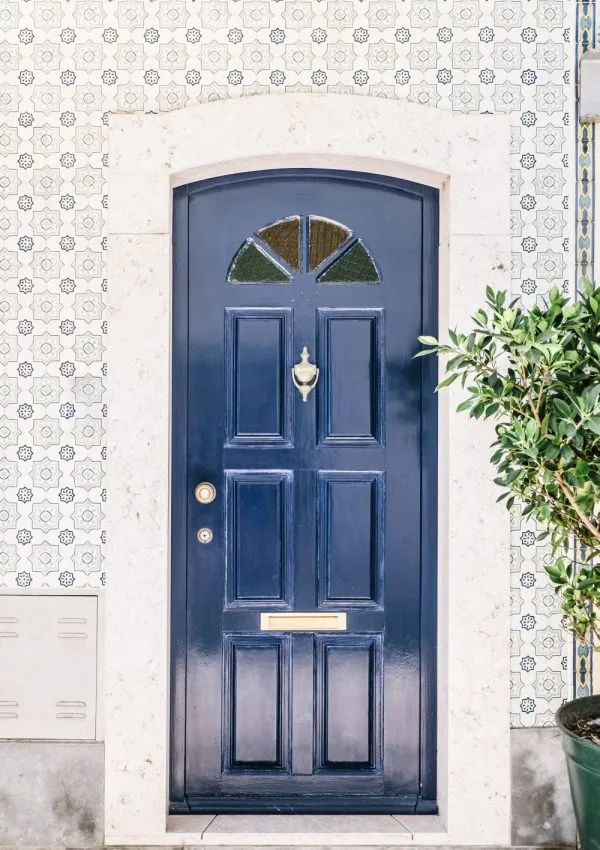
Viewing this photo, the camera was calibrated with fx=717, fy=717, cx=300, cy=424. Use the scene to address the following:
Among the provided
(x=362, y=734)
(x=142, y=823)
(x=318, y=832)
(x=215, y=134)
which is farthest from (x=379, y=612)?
(x=215, y=134)

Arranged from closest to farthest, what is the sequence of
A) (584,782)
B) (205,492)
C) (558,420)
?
(558,420) < (584,782) < (205,492)

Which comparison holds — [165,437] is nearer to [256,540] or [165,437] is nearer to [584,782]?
[256,540]

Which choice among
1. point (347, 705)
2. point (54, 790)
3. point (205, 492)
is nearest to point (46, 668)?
point (54, 790)

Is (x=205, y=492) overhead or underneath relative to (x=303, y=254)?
underneath

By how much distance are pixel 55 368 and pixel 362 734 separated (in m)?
1.75

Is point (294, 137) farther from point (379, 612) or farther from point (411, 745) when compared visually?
point (411, 745)

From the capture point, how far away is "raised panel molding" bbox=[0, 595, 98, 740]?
2.55 m

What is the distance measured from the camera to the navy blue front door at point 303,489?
265 cm

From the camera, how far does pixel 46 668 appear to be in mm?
2557

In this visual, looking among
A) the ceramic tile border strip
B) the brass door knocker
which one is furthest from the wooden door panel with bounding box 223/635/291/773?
the ceramic tile border strip

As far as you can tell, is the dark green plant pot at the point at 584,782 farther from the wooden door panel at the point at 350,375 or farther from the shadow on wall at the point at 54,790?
the shadow on wall at the point at 54,790

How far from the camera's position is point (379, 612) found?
8.71 feet

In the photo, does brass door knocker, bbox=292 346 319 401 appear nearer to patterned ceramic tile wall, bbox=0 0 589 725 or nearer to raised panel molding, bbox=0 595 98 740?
patterned ceramic tile wall, bbox=0 0 589 725

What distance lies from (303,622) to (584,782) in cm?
103
